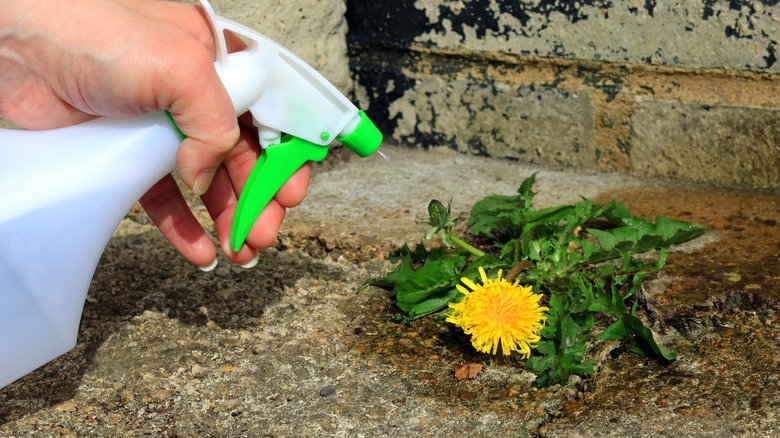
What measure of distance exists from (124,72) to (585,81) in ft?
3.93

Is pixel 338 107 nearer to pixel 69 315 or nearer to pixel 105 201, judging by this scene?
pixel 105 201

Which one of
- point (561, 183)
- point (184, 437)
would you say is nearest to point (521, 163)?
point (561, 183)

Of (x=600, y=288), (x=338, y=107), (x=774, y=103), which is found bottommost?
(x=600, y=288)

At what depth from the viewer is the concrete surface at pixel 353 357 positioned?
1418mm

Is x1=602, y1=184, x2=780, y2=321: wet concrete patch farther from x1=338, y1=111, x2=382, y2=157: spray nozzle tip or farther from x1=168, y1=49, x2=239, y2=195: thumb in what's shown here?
x1=168, y1=49, x2=239, y2=195: thumb

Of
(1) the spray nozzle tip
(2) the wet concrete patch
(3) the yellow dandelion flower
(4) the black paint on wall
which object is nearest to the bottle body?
(1) the spray nozzle tip

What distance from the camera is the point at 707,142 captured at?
6.91 ft

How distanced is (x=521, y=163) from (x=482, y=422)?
3.26 ft

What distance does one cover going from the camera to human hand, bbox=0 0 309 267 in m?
1.25

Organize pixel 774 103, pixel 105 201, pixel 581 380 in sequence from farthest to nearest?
pixel 774 103
pixel 581 380
pixel 105 201

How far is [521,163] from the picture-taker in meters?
2.29

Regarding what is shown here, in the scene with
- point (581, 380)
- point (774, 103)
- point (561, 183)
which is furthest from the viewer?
point (561, 183)

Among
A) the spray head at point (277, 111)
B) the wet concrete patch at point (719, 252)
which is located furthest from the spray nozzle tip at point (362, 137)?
the wet concrete patch at point (719, 252)

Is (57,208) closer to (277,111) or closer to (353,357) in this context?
(277,111)
